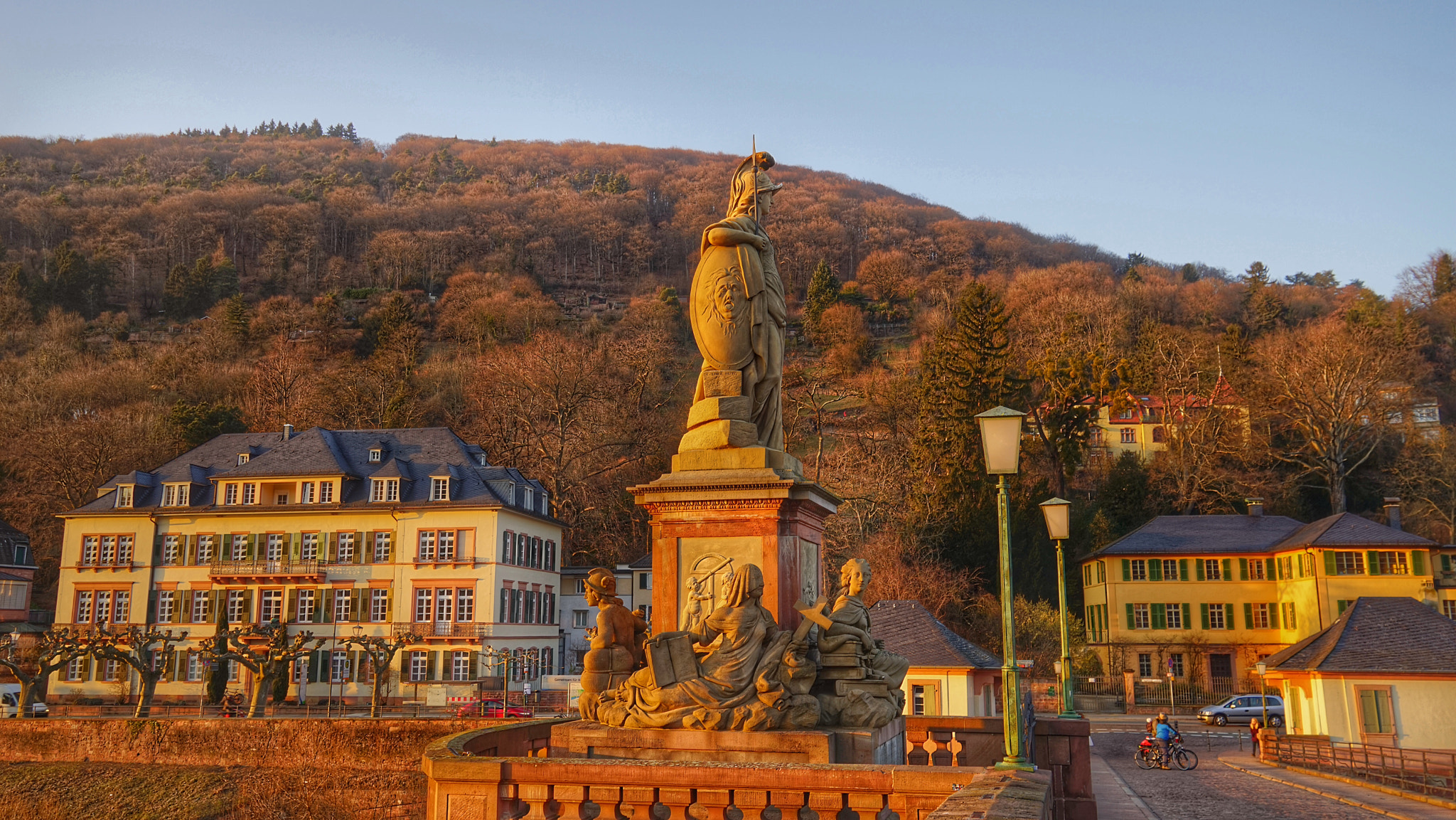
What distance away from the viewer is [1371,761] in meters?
28.6

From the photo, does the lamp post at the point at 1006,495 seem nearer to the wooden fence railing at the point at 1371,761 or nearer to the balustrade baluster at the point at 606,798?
the balustrade baluster at the point at 606,798

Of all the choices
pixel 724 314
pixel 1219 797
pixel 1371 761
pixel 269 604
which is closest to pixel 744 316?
pixel 724 314

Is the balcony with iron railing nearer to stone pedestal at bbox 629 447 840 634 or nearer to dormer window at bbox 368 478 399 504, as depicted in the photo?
dormer window at bbox 368 478 399 504

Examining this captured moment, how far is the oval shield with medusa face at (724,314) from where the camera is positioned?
35.0 feet

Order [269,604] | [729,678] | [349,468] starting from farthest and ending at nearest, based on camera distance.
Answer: [349,468], [269,604], [729,678]

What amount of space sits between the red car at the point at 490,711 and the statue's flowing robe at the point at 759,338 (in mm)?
24084

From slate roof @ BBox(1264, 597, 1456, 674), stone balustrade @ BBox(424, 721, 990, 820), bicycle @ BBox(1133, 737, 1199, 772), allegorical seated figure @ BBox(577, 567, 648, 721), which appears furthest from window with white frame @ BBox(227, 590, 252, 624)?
stone balustrade @ BBox(424, 721, 990, 820)

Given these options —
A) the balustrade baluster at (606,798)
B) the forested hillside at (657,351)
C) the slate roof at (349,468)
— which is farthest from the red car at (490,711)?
the balustrade baluster at (606,798)

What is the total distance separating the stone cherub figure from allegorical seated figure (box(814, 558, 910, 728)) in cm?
202

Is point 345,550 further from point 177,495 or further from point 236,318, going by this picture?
point 236,318

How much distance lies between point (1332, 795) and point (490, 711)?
23931 mm

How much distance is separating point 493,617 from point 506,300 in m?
44.8

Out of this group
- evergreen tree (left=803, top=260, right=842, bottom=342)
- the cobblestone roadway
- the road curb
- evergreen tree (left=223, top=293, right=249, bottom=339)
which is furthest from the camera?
evergreen tree (left=803, top=260, right=842, bottom=342)

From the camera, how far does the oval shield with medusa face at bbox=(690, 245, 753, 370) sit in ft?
35.0
